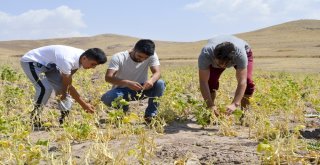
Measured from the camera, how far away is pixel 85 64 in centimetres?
493

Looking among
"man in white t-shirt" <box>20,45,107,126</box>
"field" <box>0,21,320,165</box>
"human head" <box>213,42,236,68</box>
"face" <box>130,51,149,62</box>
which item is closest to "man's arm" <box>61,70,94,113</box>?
"man in white t-shirt" <box>20,45,107,126</box>

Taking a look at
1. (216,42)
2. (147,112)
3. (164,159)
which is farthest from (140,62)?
(164,159)

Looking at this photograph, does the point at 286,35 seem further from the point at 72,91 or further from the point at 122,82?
the point at 72,91

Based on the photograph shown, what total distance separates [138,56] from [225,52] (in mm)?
1149

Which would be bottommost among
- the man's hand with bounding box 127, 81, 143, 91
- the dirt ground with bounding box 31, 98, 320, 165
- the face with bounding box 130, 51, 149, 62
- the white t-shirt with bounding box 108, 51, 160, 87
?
the dirt ground with bounding box 31, 98, 320, 165

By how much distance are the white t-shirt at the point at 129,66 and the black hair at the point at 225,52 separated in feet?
3.92

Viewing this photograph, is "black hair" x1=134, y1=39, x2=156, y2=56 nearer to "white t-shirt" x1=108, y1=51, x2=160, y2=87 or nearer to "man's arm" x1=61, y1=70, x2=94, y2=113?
"white t-shirt" x1=108, y1=51, x2=160, y2=87

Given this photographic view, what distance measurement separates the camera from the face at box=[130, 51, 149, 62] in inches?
206

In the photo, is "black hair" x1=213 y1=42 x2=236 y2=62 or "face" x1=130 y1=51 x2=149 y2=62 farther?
"face" x1=130 y1=51 x2=149 y2=62

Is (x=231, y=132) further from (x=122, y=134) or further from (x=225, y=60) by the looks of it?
(x=122, y=134)

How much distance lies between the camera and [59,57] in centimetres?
500

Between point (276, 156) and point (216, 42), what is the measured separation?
7.80 feet

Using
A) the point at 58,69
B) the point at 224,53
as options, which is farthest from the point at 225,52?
the point at 58,69

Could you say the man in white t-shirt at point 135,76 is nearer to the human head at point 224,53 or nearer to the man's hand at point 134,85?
the man's hand at point 134,85
